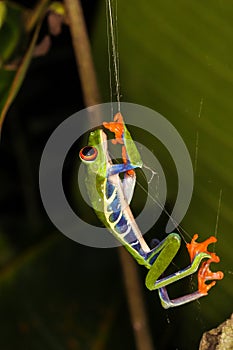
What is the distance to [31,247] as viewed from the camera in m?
1.58

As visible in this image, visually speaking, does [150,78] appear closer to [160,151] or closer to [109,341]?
[160,151]

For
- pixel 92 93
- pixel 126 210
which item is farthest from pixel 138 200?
pixel 92 93

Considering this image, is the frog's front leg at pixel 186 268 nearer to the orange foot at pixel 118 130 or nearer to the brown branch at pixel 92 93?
the orange foot at pixel 118 130

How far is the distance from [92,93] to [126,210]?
43 cm

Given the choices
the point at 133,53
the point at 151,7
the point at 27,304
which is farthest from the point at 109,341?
the point at 151,7

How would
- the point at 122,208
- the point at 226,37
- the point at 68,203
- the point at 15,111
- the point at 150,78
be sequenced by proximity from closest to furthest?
the point at 122,208 → the point at 226,37 → the point at 150,78 → the point at 68,203 → the point at 15,111

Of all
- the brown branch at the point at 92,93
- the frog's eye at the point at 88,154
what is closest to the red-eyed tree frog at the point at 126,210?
the frog's eye at the point at 88,154

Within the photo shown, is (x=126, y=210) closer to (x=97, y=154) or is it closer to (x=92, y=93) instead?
(x=97, y=154)

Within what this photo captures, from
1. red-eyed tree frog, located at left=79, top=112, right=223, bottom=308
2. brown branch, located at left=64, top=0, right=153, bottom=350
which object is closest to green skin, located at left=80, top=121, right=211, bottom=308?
red-eyed tree frog, located at left=79, top=112, right=223, bottom=308

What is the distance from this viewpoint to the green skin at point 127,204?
82 centimetres

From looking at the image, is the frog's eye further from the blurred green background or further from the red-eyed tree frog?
the blurred green background

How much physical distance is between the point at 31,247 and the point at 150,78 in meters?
0.47

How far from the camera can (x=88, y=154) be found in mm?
824

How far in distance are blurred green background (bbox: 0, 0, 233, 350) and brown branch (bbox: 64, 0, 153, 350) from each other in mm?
62
